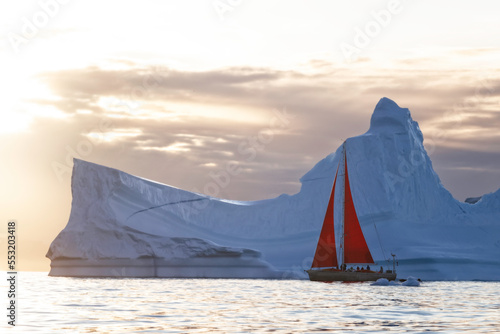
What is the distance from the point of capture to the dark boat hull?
48031mm

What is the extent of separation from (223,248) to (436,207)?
17414mm

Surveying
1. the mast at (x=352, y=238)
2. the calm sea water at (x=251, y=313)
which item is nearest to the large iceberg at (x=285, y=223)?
the mast at (x=352, y=238)

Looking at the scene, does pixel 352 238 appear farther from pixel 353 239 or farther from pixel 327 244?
pixel 327 244

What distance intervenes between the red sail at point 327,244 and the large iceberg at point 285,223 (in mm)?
7338

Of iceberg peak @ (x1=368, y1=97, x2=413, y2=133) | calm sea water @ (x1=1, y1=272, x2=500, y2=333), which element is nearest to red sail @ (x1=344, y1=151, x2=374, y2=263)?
iceberg peak @ (x1=368, y1=97, x2=413, y2=133)

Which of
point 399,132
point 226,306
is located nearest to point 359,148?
point 399,132

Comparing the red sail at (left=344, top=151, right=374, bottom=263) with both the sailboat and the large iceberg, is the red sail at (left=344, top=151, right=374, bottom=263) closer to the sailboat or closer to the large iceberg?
the sailboat

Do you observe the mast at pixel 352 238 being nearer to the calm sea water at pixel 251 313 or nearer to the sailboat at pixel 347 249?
the sailboat at pixel 347 249

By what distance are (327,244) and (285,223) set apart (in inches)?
506

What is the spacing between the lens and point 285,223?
6138 centimetres

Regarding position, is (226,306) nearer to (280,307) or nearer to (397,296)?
(280,307)

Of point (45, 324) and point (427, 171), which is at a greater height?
point (427, 171)

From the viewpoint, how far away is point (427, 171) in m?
60.7

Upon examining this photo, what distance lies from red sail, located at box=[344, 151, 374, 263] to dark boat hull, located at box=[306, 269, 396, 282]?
3.03 ft
